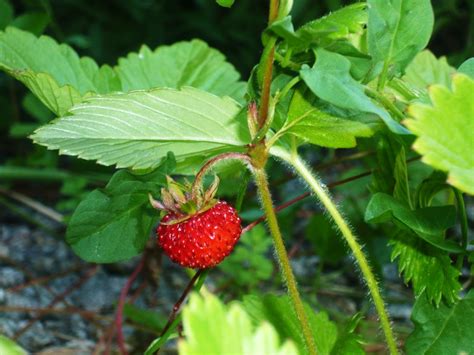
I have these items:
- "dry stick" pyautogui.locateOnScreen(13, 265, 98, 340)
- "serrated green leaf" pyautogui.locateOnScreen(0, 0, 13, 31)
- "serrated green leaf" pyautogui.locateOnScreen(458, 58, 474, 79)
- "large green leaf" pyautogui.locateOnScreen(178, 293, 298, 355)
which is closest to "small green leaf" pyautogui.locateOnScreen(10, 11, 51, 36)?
"serrated green leaf" pyautogui.locateOnScreen(0, 0, 13, 31)

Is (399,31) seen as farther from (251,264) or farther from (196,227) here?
(251,264)

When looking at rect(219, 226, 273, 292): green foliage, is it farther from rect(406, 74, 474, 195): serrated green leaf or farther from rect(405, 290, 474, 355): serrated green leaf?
rect(406, 74, 474, 195): serrated green leaf

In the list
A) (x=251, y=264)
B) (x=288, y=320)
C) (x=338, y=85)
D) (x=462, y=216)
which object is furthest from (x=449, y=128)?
(x=251, y=264)

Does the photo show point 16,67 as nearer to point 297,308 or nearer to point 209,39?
point 297,308

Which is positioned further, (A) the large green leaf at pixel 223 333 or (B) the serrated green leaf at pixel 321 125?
(B) the serrated green leaf at pixel 321 125

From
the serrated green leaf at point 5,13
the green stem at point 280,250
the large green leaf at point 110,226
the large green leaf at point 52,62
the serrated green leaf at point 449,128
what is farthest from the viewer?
the serrated green leaf at point 5,13

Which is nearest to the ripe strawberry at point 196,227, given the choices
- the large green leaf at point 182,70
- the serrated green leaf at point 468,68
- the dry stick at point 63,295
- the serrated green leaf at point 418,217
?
the serrated green leaf at point 418,217

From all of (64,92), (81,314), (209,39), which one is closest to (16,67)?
(64,92)

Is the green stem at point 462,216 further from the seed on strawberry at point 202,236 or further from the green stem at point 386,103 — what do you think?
the seed on strawberry at point 202,236
